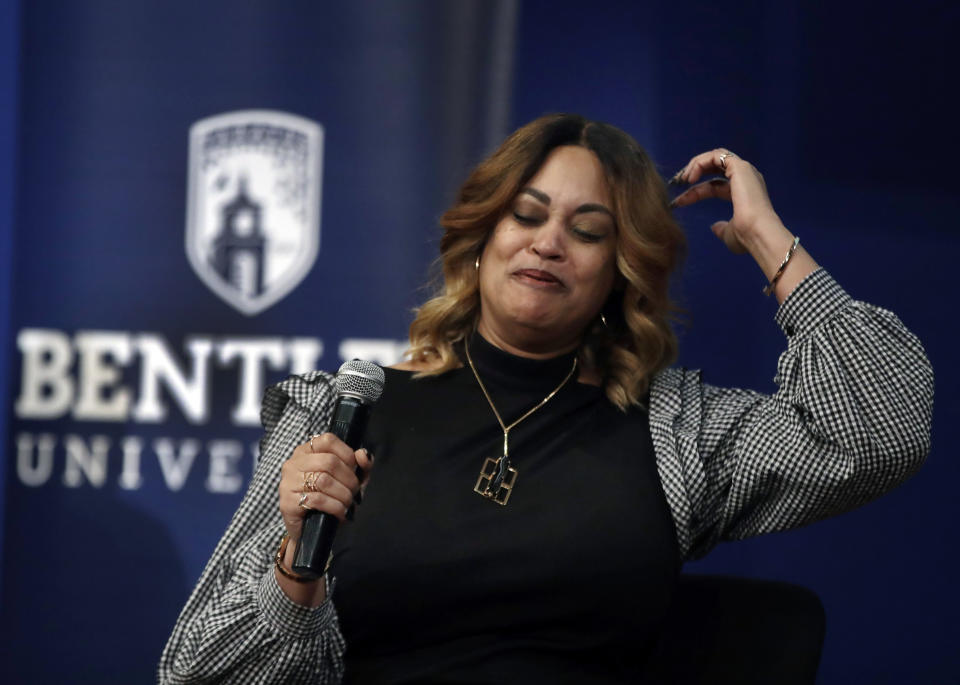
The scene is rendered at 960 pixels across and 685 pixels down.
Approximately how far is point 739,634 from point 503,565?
376 mm

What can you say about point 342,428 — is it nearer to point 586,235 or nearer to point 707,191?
point 586,235

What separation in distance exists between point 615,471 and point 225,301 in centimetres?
109

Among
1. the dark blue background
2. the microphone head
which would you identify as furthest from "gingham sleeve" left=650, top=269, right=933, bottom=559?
the dark blue background

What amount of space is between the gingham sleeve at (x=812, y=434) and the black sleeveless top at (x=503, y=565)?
0.27ft

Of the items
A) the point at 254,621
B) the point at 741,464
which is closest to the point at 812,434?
the point at 741,464

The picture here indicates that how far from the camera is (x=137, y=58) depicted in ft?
7.88

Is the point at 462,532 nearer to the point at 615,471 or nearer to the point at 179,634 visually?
the point at 615,471

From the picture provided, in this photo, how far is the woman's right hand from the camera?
1.26 m

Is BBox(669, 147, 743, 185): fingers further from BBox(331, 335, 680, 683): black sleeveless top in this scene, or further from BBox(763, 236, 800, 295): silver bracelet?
BBox(331, 335, 680, 683): black sleeveless top

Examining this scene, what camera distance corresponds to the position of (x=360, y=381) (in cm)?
134

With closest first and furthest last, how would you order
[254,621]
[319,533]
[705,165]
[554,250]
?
[319,533] < [254,621] < [554,250] < [705,165]

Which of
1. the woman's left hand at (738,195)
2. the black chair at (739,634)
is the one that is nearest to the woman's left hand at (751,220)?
the woman's left hand at (738,195)

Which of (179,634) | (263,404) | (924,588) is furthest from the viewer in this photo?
(924,588)

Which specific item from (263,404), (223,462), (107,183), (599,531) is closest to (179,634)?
(263,404)
